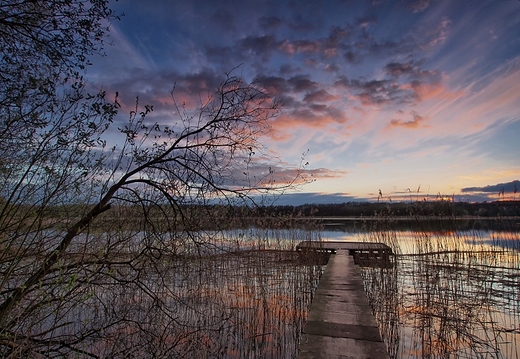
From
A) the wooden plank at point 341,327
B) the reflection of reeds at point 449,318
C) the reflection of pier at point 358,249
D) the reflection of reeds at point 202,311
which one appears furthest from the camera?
the reflection of pier at point 358,249

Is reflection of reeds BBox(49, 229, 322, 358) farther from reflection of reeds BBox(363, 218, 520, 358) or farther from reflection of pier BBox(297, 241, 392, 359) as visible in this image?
reflection of reeds BBox(363, 218, 520, 358)

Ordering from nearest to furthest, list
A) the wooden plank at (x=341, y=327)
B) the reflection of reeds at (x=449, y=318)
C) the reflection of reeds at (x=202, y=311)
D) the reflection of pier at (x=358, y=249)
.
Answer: the wooden plank at (x=341, y=327)
the reflection of reeds at (x=202, y=311)
the reflection of reeds at (x=449, y=318)
the reflection of pier at (x=358, y=249)

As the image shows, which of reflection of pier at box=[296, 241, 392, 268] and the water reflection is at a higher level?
reflection of pier at box=[296, 241, 392, 268]

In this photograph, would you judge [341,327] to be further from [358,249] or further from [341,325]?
[358,249]

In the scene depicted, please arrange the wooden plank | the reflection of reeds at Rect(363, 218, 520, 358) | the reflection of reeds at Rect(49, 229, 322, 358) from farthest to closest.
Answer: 1. the reflection of reeds at Rect(363, 218, 520, 358)
2. the reflection of reeds at Rect(49, 229, 322, 358)
3. the wooden plank

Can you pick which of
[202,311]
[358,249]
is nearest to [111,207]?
[202,311]

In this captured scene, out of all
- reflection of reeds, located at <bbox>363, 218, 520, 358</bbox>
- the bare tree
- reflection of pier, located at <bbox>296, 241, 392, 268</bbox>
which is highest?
the bare tree

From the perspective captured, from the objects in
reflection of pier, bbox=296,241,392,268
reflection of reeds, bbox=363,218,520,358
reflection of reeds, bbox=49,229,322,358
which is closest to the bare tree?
reflection of reeds, bbox=49,229,322,358

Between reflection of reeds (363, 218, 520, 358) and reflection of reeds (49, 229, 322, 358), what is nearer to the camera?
reflection of reeds (49, 229, 322, 358)

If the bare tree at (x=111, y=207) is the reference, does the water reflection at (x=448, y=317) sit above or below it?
below

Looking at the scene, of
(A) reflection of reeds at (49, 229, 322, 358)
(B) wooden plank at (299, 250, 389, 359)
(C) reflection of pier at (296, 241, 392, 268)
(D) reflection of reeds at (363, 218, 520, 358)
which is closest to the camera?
(B) wooden plank at (299, 250, 389, 359)

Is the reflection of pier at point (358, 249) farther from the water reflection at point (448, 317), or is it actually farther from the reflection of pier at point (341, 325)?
the reflection of pier at point (341, 325)

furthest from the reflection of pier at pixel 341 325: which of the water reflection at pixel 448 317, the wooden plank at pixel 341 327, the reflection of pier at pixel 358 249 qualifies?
the reflection of pier at pixel 358 249

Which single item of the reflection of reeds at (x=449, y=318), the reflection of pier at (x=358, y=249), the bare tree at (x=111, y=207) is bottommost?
the reflection of reeds at (x=449, y=318)
